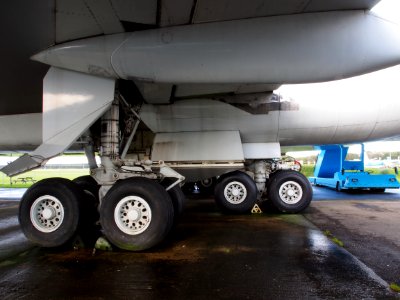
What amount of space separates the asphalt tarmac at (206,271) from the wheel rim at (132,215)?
0.30m

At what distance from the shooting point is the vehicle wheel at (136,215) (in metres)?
3.94

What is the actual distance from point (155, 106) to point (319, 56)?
338 centimetres

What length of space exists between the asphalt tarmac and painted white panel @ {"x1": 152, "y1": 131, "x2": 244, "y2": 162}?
1.85 metres

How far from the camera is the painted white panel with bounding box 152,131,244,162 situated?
6.38m

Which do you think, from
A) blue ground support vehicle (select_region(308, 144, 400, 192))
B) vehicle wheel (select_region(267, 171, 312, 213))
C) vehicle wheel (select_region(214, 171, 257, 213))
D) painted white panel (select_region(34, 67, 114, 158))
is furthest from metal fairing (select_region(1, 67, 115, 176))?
blue ground support vehicle (select_region(308, 144, 400, 192))

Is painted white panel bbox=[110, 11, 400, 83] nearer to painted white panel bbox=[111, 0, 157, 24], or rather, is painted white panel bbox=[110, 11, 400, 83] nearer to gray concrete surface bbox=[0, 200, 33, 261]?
painted white panel bbox=[111, 0, 157, 24]

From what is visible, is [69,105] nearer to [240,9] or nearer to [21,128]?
[240,9]

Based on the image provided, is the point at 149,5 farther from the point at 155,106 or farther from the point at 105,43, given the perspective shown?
the point at 155,106

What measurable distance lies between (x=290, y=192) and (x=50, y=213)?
179 inches

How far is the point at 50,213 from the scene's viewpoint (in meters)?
4.11

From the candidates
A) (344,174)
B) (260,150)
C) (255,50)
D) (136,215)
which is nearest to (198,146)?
(260,150)

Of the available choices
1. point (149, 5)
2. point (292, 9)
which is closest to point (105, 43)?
point (149, 5)

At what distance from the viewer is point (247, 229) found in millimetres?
5195

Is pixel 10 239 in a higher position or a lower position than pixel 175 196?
lower
